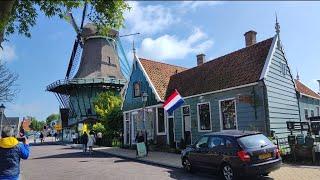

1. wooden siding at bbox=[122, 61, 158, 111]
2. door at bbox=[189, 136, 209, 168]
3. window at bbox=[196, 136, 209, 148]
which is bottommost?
door at bbox=[189, 136, 209, 168]

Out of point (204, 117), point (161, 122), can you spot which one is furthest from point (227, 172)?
point (161, 122)

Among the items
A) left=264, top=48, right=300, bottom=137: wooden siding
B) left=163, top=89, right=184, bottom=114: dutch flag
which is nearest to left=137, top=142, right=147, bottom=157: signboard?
left=163, top=89, right=184, bottom=114: dutch flag

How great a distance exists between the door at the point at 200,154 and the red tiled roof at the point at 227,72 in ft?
20.8

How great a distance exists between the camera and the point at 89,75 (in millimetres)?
51031

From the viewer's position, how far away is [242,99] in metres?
18.7

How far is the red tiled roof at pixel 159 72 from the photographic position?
26366mm

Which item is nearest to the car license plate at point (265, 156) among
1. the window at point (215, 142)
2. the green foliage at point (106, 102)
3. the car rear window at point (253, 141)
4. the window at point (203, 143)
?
the car rear window at point (253, 141)

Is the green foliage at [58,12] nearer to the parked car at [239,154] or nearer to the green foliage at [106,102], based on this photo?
the parked car at [239,154]

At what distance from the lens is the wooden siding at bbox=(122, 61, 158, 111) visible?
26.5 m

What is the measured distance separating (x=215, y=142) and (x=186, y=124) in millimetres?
10830

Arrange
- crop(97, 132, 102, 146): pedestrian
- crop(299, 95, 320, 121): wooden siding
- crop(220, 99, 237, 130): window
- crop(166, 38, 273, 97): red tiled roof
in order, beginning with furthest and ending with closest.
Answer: crop(97, 132, 102, 146): pedestrian
crop(299, 95, 320, 121): wooden siding
crop(220, 99, 237, 130): window
crop(166, 38, 273, 97): red tiled roof

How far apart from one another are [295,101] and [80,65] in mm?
38379

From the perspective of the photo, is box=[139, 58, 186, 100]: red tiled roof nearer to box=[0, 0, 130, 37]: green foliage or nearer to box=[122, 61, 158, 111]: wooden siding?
box=[122, 61, 158, 111]: wooden siding

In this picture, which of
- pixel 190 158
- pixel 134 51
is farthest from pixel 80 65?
pixel 190 158
